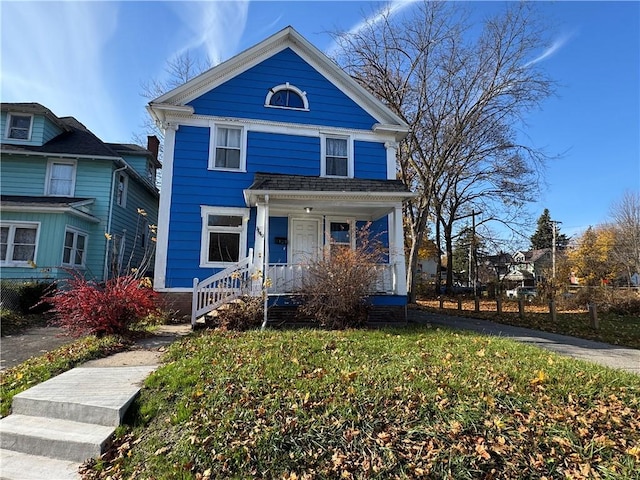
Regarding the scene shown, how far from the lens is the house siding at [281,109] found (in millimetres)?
11648

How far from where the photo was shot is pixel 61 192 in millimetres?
14984

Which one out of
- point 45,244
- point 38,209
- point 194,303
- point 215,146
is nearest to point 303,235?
point 215,146

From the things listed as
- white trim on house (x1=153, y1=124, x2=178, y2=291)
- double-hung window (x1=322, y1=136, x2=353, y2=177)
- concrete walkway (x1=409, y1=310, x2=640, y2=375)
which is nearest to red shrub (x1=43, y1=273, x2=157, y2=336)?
white trim on house (x1=153, y1=124, x2=178, y2=291)

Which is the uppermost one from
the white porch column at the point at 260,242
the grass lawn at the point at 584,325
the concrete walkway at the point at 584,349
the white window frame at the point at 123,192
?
the white window frame at the point at 123,192

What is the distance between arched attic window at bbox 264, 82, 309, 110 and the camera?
1207 centimetres

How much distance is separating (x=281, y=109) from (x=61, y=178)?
1023 centimetres

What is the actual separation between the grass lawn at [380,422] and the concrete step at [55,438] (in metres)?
0.21

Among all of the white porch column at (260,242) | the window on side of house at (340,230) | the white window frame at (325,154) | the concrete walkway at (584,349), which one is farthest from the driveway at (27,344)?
the concrete walkway at (584,349)

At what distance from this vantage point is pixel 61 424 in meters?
4.05

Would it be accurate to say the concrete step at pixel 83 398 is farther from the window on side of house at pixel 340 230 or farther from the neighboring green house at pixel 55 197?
the neighboring green house at pixel 55 197

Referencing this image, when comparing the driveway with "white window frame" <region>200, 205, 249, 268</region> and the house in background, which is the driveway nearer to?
"white window frame" <region>200, 205, 249, 268</region>

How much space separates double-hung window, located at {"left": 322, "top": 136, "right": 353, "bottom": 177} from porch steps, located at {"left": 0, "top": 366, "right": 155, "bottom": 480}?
891 centimetres

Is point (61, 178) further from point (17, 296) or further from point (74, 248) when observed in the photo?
point (17, 296)

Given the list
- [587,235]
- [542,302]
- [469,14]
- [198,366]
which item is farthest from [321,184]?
[587,235]
